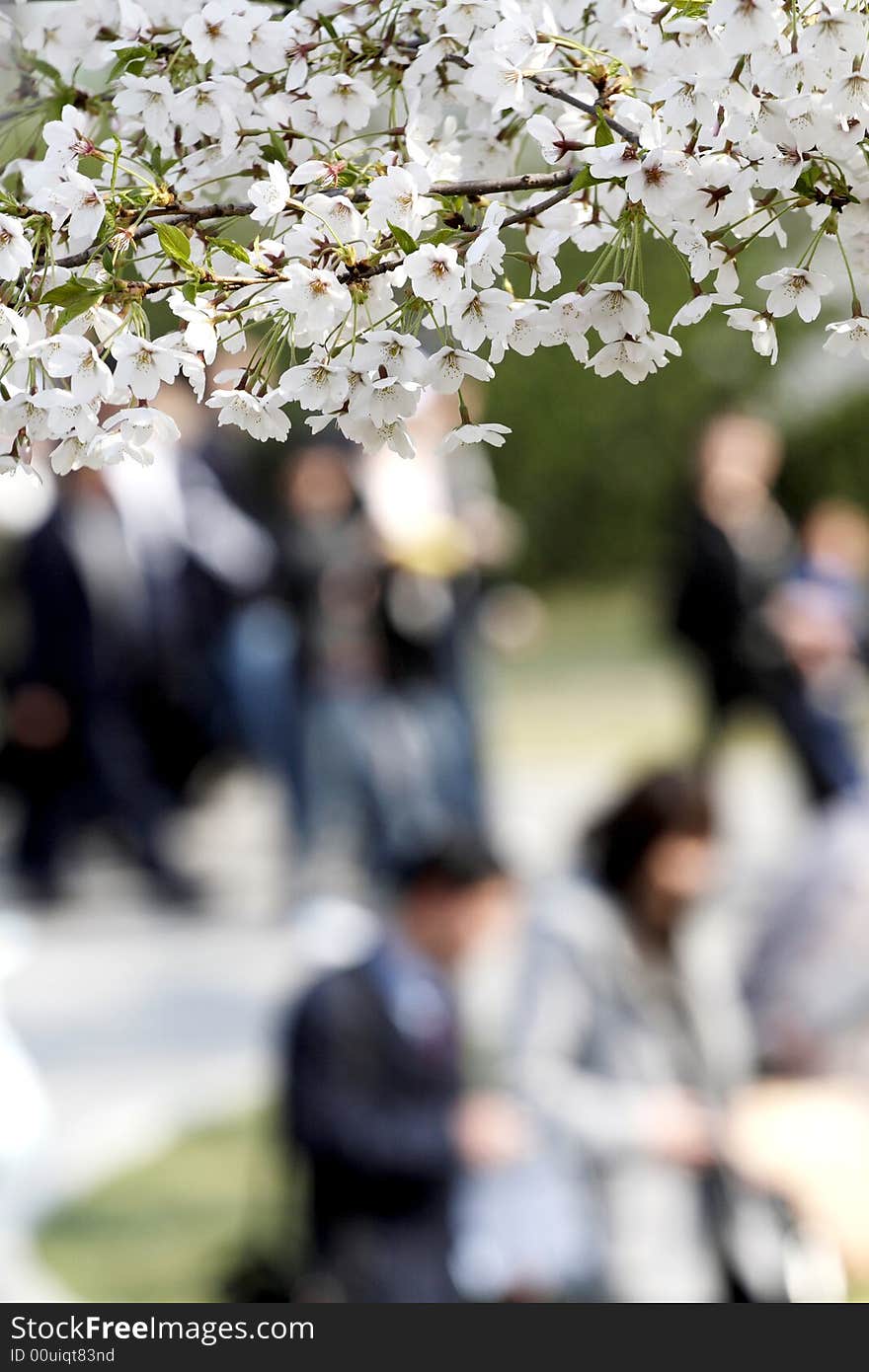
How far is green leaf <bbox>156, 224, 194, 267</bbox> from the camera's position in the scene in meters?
1.03

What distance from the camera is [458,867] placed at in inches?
147

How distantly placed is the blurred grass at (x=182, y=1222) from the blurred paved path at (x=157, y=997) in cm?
8

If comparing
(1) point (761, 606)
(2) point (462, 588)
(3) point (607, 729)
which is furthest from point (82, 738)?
(3) point (607, 729)

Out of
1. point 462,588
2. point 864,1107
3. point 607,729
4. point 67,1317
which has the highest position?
point 462,588

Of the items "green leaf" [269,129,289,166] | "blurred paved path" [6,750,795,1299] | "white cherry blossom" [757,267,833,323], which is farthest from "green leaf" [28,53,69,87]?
"blurred paved path" [6,750,795,1299]

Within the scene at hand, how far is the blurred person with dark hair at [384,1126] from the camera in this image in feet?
11.6

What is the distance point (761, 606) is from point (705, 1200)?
98.9 inches

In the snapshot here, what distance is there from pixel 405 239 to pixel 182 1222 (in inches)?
140

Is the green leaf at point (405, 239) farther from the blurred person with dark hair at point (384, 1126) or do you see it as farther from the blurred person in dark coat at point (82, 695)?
the blurred person in dark coat at point (82, 695)

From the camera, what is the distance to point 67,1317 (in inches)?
139

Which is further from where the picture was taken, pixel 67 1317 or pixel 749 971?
pixel 749 971

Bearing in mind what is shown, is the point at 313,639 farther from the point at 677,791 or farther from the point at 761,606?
the point at 677,791

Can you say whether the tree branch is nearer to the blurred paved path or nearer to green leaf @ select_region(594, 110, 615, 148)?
green leaf @ select_region(594, 110, 615, 148)

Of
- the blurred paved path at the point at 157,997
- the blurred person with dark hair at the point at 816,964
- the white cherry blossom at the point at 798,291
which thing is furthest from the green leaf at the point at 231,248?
the blurred paved path at the point at 157,997
